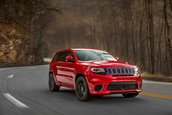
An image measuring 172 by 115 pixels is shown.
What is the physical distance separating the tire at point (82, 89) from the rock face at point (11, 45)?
38047 millimetres

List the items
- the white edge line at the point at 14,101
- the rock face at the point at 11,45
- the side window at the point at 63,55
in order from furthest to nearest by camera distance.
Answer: the rock face at the point at 11,45 < the side window at the point at 63,55 < the white edge line at the point at 14,101

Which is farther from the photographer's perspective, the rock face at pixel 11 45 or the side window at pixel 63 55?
the rock face at pixel 11 45

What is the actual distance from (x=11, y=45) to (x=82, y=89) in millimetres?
41562

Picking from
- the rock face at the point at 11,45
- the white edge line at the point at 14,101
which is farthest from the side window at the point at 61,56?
the rock face at the point at 11,45

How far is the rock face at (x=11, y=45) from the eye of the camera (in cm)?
4944

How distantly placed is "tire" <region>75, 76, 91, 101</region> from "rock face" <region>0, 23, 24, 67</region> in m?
38.0

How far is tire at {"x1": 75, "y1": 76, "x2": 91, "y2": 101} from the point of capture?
10.9 m

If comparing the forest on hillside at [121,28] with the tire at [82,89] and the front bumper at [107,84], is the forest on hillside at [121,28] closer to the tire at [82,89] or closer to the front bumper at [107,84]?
the tire at [82,89]

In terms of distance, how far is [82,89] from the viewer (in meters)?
11.1

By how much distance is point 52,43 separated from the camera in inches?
5881

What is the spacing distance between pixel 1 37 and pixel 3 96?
130ft

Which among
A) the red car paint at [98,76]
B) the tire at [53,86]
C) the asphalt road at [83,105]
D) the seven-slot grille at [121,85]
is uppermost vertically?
the red car paint at [98,76]

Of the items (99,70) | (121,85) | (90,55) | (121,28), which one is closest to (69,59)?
(90,55)

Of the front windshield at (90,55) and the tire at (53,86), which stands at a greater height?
the front windshield at (90,55)
